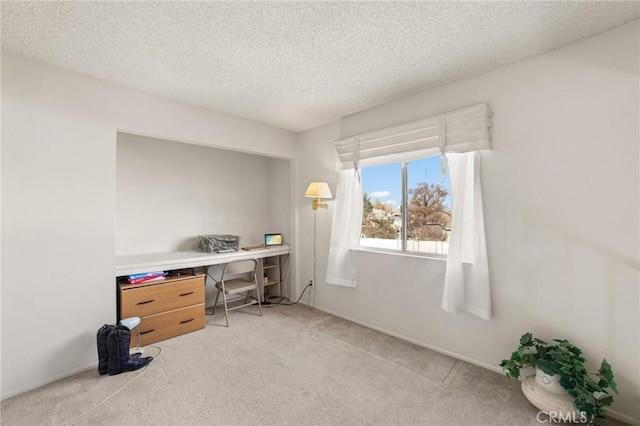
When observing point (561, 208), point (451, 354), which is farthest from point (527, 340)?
point (561, 208)

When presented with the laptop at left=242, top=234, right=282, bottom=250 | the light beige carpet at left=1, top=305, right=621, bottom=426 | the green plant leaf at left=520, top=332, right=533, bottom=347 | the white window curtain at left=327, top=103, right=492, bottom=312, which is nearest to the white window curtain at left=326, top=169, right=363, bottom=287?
the white window curtain at left=327, top=103, right=492, bottom=312

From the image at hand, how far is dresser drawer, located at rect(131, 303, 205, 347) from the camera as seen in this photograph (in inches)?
105

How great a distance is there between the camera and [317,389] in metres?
2.03

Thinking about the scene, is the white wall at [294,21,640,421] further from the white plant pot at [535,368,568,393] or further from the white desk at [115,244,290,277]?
the white desk at [115,244,290,277]

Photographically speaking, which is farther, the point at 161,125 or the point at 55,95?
the point at 161,125

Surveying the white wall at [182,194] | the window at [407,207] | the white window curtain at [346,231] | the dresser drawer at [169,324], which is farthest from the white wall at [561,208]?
the white wall at [182,194]

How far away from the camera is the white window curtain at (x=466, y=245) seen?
2277 millimetres

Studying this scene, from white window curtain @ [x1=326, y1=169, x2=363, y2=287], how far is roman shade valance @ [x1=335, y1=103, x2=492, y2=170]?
218mm

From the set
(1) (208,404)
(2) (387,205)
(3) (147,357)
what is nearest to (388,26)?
(2) (387,205)

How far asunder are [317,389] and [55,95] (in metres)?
3.10

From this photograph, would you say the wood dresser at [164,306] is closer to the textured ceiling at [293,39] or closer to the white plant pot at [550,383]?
the textured ceiling at [293,39]

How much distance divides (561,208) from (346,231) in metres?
1.97

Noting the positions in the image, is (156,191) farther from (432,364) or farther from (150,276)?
(432,364)

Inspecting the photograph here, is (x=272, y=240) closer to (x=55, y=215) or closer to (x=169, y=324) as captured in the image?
(x=169, y=324)
